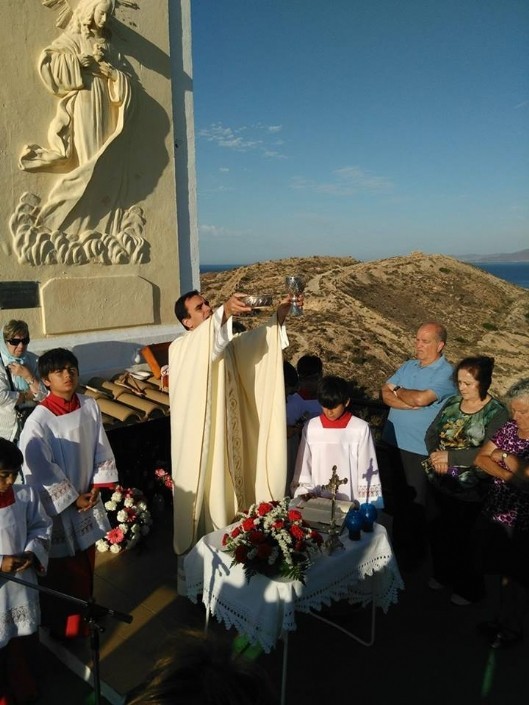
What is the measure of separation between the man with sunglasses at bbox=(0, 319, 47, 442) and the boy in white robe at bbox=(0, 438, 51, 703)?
5.33 ft

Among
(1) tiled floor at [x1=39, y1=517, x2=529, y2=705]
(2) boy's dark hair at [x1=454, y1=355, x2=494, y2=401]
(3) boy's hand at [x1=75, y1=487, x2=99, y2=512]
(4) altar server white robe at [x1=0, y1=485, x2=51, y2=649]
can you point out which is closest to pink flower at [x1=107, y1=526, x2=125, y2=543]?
(1) tiled floor at [x1=39, y1=517, x2=529, y2=705]

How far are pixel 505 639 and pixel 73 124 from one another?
18.8ft

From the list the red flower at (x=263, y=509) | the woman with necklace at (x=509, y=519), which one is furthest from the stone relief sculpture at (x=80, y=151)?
the woman with necklace at (x=509, y=519)

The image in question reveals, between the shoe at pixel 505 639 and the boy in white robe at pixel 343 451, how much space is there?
1056 millimetres

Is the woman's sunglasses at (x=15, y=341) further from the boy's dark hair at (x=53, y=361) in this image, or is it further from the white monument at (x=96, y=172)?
the boy's dark hair at (x=53, y=361)

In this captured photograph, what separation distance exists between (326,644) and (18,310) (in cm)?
404

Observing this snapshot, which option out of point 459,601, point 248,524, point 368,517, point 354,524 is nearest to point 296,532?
point 248,524

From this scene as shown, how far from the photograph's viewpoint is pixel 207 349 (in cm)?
375

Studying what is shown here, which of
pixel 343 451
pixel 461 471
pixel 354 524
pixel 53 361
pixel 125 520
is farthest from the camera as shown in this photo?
pixel 125 520

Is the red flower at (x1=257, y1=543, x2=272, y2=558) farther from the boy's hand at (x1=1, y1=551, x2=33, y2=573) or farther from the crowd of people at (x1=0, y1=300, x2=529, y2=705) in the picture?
the boy's hand at (x1=1, y1=551, x2=33, y2=573)

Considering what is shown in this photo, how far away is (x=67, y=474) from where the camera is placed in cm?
355

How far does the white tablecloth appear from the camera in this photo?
2791mm

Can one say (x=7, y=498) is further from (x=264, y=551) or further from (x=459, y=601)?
(x=459, y=601)

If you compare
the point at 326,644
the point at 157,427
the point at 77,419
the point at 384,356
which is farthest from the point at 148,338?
the point at 384,356
